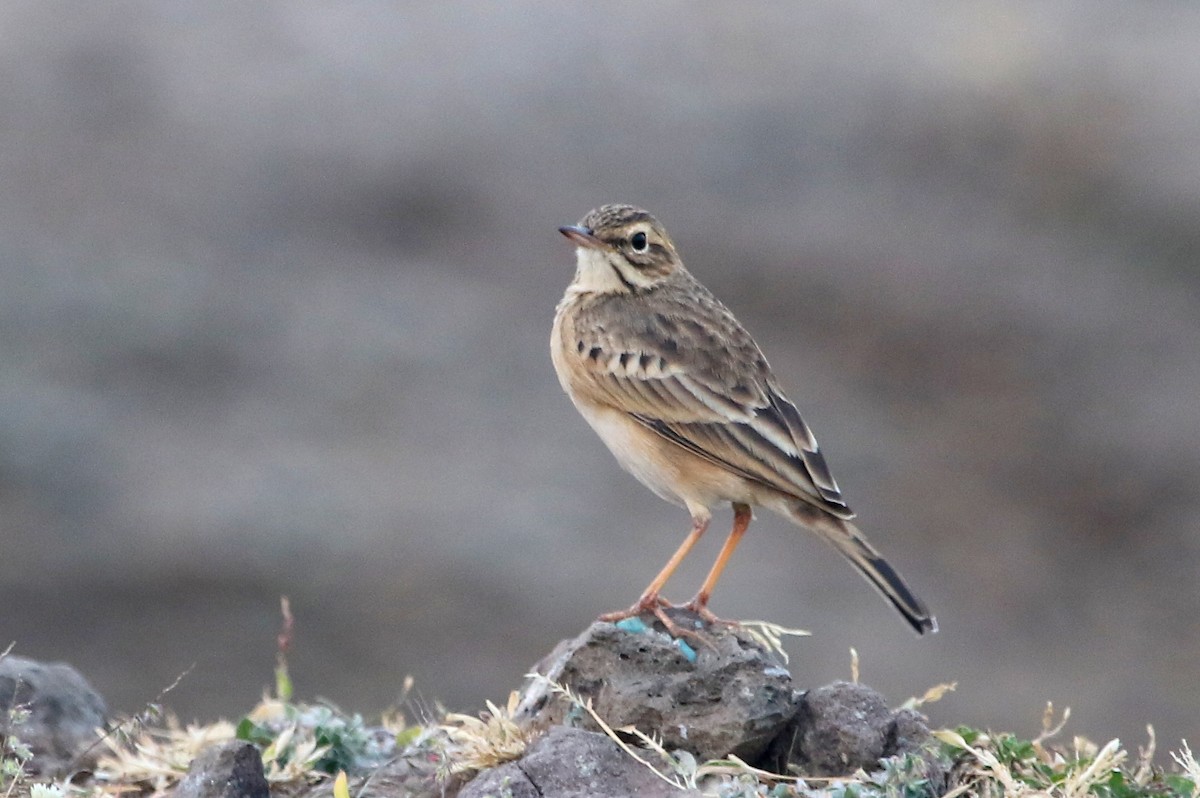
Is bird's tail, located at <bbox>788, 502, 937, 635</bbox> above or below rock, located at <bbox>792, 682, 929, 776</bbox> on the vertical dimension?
above

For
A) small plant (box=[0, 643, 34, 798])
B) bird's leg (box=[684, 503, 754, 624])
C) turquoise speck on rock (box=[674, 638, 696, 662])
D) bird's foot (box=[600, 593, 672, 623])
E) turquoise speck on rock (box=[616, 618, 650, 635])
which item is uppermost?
bird's leg (box=[684, 503, 754, 624])

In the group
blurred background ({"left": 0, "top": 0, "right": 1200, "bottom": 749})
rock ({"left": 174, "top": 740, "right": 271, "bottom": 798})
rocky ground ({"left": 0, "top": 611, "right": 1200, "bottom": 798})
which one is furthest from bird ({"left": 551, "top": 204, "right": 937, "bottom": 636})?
blurred background ({"left": 0, "top": 0, "right": 1200, "bottom": 749})

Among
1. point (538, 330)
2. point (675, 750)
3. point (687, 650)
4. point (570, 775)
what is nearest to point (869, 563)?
point (687, 650)

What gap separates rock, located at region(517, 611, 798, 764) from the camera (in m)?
6.72

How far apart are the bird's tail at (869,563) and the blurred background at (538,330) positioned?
7.97 metres

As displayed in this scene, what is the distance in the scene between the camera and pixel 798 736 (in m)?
6.82

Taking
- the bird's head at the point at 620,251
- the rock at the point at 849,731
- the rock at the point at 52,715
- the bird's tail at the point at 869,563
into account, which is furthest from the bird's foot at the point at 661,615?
the rock at the point at 52,715

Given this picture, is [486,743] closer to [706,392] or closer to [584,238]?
[706,392]

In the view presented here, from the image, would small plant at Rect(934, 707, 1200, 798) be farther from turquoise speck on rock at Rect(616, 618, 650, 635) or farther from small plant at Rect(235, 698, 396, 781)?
small plant at Rect(235, 698, 396, 781)

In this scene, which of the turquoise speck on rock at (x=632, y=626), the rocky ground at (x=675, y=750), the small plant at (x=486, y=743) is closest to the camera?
the rocky ground at (x=675, y=750)

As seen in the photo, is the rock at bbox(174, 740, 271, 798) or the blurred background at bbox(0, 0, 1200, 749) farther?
the blurred background at bbox(0, 0, 1200, 749)

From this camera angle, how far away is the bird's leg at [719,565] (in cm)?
739

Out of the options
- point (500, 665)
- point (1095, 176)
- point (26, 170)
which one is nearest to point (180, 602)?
point (500, 665)

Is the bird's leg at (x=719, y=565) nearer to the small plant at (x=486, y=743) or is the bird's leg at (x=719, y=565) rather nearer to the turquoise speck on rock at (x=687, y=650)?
the turquoise speck on rock at (x=687, y=650)
